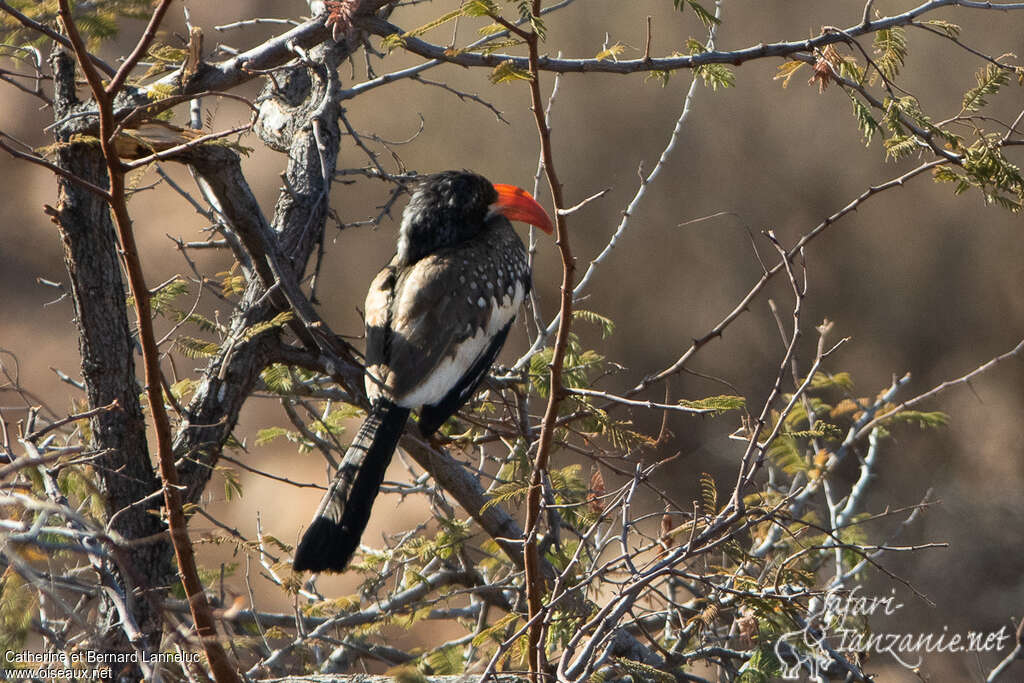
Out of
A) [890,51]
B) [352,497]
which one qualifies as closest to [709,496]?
[352,497]

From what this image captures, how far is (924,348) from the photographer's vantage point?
7.33m

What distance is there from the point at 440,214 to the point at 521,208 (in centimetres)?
Result: 34

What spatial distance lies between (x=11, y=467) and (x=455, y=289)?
202 centimetres

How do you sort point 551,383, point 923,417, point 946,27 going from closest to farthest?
1. point 551,383
2. point 946,27
3. point 923,417

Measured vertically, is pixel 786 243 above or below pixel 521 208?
above

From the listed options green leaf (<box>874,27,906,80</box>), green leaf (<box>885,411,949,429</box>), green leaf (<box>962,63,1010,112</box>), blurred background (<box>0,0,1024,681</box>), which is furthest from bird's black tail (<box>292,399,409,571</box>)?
blurred background (<box>0,0,1024,681</box>)

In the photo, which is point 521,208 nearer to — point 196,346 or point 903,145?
point 196,346

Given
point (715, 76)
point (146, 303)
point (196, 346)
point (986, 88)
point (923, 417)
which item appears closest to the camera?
point (146, 303)

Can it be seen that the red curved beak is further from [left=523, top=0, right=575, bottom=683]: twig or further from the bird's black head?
[left=523, top=0, right=575, bottom=683]: twig

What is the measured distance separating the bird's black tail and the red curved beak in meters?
1.06

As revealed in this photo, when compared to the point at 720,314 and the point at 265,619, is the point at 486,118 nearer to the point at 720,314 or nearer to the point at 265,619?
the point at 720,314

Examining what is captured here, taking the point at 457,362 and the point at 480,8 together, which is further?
the point at 457,362

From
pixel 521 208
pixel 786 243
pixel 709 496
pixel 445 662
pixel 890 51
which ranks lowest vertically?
pixel 445 662

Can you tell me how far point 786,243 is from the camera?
7441 mm
